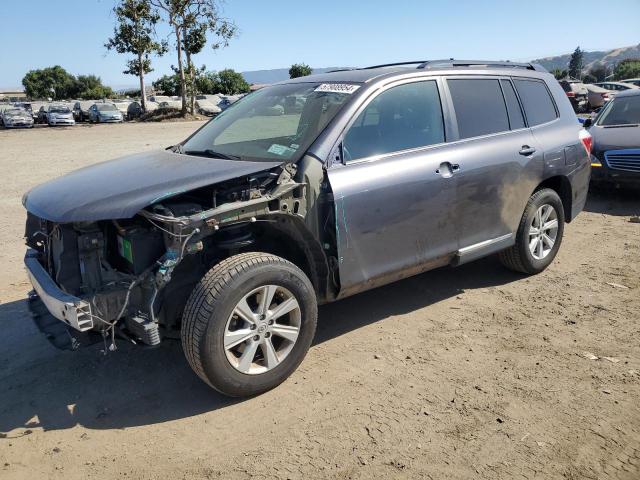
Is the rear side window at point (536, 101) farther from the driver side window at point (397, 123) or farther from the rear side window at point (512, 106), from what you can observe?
the driver side window at point (397, 123)

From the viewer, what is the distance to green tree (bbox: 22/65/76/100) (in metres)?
74.8

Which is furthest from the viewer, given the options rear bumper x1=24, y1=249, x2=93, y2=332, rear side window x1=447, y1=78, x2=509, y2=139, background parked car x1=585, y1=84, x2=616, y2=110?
background parked car x1=585, y1=84, x2=616, y2=110

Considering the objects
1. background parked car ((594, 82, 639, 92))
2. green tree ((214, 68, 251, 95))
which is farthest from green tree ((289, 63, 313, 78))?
background parked car ((594, 82, 639, 92))

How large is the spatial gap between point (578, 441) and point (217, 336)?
202 cm

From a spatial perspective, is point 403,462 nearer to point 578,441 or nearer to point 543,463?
point 543,463

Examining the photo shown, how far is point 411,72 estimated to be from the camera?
4.15 m

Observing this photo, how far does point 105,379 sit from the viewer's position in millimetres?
3613

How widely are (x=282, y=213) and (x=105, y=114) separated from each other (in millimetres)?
37440

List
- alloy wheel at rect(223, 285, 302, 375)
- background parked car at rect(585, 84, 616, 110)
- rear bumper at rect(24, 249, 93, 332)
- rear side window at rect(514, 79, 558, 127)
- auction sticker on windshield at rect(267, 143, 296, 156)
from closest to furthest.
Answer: rear bumper at rect(24, 249, 93, 332) → alloy wheel at rect(223, 285, 302, 375) → auction sticker on windshield at rect(267, 143, 296, 156) → rear side window at rect(514, 79, 558, 127) → background parked car at rect(585, 84, 616, 110)

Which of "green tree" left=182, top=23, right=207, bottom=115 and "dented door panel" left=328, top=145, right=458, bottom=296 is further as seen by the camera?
"green tree" left=182, top=23, right=207, bottom=115

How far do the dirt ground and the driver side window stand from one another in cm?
141

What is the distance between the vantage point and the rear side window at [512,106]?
189 inches

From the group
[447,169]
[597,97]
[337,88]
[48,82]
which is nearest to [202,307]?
[337,88]

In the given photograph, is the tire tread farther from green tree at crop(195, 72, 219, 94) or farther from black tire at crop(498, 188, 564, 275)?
green tree at crop(195, 72, 219, 94)
